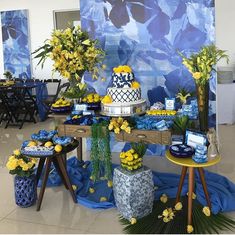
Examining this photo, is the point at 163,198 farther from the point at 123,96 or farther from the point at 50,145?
the point at 50,145

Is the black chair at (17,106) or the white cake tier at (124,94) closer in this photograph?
the white cake tier at (124,94)

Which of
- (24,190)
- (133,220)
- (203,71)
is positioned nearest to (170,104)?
(203,71)

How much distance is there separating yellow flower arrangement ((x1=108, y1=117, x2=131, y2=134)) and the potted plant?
87 centimetres

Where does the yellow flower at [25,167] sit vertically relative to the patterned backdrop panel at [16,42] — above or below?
below

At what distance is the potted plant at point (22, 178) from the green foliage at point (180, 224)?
2.98 ft

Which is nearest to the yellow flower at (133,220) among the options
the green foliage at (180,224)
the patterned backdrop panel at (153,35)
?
the green foliage at (180,224)

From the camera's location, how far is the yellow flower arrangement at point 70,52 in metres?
3.41

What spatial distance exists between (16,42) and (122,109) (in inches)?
214

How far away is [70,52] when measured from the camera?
11.2 ft

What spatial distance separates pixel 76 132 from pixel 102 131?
0.27m

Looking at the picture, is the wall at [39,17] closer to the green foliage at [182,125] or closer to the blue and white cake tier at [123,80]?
the blue and white cake tier at [123,80]

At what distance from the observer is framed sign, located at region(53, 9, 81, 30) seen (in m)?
7.23

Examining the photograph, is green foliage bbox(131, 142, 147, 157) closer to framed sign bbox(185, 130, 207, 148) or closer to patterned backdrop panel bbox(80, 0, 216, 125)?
framed sign bbox(185, 130, 207, 148)

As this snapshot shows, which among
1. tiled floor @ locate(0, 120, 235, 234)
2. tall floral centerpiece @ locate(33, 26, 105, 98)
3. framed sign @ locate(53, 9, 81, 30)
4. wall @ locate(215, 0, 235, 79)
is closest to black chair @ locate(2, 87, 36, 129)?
framed sign @ locate(53, 9, 81, 30)
